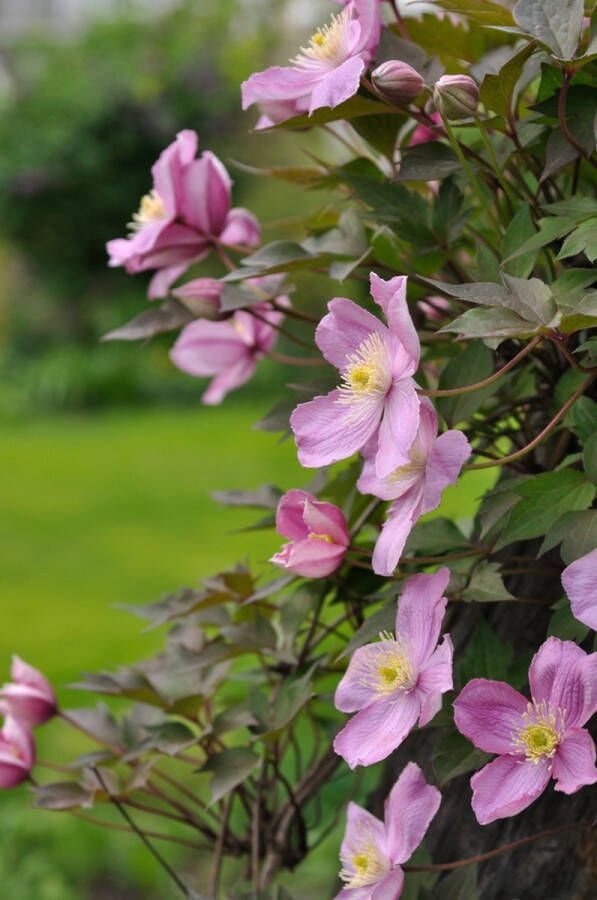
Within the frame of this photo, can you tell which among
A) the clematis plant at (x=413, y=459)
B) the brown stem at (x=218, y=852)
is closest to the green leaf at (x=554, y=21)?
the clematis plant at (x=413, y=459)

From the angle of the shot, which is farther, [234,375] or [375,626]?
[234,375]

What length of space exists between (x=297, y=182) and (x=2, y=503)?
401cm

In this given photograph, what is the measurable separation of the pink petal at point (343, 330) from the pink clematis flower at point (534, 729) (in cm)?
20

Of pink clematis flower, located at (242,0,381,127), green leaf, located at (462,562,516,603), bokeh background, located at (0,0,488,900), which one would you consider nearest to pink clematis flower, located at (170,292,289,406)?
pink clematis flower, located at (242,0,381,127)

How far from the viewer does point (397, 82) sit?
0.76m

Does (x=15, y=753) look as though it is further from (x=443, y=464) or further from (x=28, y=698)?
(x=443, y=464)

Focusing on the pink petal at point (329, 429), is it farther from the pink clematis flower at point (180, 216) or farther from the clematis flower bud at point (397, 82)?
the pink clematis flower at point (180, 216)

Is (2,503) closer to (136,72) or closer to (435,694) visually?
(435,694)

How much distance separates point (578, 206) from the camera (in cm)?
76

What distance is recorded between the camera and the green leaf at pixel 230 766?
2.97ft

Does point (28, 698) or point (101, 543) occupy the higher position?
point (28, 698)

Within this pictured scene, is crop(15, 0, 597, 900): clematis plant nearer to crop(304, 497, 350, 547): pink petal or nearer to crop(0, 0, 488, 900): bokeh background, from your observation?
crop(304, 497, 350, 547): pink petal

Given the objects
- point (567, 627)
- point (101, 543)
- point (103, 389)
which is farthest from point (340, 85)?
point (103, 389)

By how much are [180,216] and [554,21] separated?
0.36m
